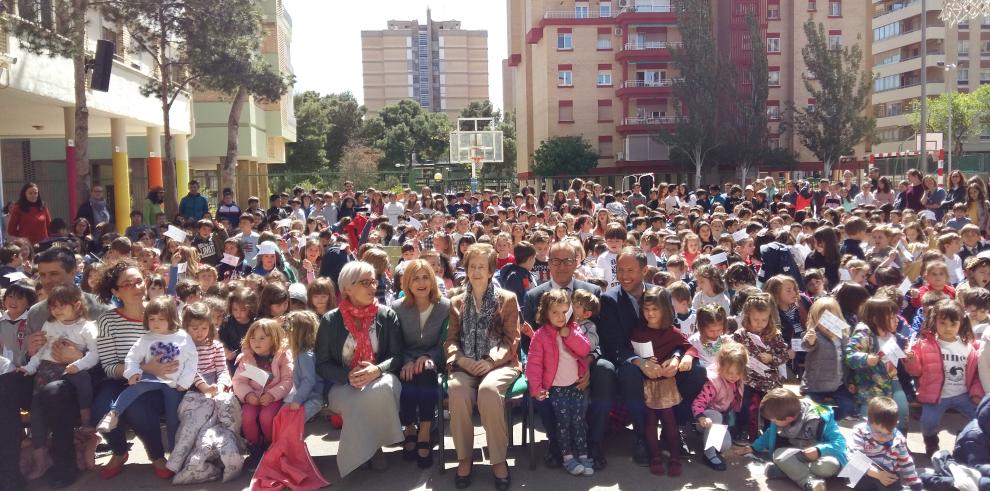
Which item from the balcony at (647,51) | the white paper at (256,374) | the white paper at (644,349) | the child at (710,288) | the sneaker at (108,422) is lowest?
the sneaker at (108,422)

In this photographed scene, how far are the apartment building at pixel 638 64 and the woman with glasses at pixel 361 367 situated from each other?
47338 millimetres

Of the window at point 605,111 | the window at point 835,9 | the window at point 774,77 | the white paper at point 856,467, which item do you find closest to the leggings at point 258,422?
the white paper at point 856,467

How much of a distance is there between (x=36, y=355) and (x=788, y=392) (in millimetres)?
5482

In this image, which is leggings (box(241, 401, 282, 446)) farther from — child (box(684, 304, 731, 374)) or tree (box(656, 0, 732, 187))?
tree (box(656, 0, 732, 187))

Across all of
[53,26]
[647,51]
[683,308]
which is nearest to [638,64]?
[647,51]

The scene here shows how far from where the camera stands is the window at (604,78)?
53.2 metres

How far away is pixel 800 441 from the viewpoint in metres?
5.70

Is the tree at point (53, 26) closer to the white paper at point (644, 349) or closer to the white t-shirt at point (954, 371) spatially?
the white paper at point (644, 349)

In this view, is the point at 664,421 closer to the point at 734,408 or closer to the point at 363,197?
the point at 734,408

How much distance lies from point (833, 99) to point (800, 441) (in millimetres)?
47414

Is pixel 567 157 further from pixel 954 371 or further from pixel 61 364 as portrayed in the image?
pixel 61 364

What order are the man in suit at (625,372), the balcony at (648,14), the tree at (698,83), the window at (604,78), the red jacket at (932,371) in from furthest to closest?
the window at (604,78) < the balcony at (648,14) < the tree at (698,83) < the red jacket at (932,371) < the man in suit at (625,372)

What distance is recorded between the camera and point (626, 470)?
5738mm

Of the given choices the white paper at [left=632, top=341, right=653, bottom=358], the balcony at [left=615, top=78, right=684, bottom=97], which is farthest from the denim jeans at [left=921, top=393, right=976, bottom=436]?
the balcony at [left=615, top=78, right=684, bottom=97]
